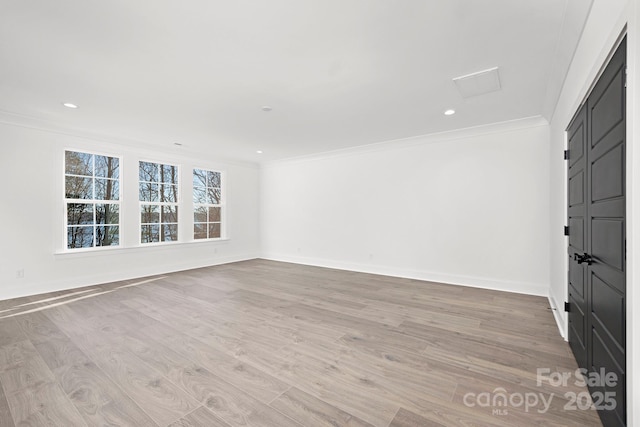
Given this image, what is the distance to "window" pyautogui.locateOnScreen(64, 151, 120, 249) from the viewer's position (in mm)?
4645

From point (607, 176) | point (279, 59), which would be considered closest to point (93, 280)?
point (279, 59)

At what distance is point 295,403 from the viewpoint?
1801 millimetres

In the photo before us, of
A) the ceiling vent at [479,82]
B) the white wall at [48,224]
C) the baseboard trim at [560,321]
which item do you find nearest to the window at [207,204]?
the white wall at [48,224]

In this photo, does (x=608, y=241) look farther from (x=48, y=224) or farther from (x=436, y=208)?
(x=48, y=224)

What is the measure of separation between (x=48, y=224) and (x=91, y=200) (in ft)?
2.22

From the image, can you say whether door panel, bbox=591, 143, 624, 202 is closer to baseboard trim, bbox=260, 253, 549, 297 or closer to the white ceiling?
the white ceiling

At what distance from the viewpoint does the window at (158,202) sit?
557 cm

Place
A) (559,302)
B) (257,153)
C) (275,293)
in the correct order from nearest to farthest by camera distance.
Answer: (559,302), (275,293), (257,153)

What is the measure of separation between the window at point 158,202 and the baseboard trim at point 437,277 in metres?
2.88

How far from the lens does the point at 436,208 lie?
495cm

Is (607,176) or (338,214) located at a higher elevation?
(607,176)

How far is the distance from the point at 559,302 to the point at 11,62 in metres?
5.79

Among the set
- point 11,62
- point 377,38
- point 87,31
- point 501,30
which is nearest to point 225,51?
point 87,31

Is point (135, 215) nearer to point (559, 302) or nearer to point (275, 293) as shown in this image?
point (275, 293)
